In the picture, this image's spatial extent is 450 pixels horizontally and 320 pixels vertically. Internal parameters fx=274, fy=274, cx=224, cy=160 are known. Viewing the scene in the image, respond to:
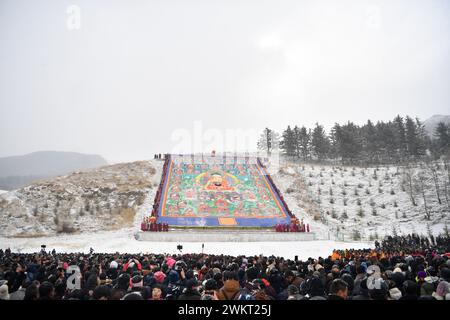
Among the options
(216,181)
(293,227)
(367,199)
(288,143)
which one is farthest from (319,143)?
(293,227)

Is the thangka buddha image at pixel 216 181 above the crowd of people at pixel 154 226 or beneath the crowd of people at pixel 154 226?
above

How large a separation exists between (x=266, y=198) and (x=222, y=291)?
1147 inches

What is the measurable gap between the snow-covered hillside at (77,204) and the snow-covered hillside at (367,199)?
17.8 m

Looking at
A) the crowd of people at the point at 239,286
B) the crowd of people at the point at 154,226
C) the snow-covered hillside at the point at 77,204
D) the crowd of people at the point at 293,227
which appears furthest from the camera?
the crowd of people at the point at 293,227

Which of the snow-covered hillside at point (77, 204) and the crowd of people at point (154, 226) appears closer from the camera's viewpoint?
the crowd of people at point (154, 226)

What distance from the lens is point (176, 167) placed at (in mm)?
38281

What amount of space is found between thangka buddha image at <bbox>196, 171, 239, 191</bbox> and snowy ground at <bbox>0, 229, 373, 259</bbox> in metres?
11.4

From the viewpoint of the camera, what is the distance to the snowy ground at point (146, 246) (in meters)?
19.4

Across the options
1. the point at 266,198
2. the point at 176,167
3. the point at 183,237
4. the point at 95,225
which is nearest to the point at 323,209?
the point at 266,198

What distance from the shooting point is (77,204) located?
27672 millimetres

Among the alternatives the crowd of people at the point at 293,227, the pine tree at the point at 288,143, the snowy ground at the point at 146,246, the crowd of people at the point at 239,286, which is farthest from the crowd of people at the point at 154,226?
the pine tree at the point at 288,143

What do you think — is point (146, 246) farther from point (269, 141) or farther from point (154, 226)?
point (269, 141)

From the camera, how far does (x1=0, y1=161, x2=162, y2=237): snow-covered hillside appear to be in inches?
965

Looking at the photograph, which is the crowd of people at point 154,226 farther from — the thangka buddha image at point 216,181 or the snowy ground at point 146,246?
the thangka buddha image at point 216,181
